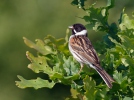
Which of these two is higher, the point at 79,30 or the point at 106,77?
A: the point at 79,30

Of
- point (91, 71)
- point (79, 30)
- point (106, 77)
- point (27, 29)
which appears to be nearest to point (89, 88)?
point (106, 77)

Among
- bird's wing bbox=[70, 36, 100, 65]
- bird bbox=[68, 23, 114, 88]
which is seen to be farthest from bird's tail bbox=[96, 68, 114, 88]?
bird's wing bbox=[70, 36, 100, 65]

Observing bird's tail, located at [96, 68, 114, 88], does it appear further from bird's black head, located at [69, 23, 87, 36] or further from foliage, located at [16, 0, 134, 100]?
bird's black head, located at [69, 23, 87, 36]

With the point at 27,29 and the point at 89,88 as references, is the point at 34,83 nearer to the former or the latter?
the point at 89,88

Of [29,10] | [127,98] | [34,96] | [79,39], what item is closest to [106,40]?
[127,98]

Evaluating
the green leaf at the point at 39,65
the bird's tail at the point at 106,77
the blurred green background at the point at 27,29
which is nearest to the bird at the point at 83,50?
the bird's tail at the point at 106,77

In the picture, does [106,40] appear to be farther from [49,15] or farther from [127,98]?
[49,15]
